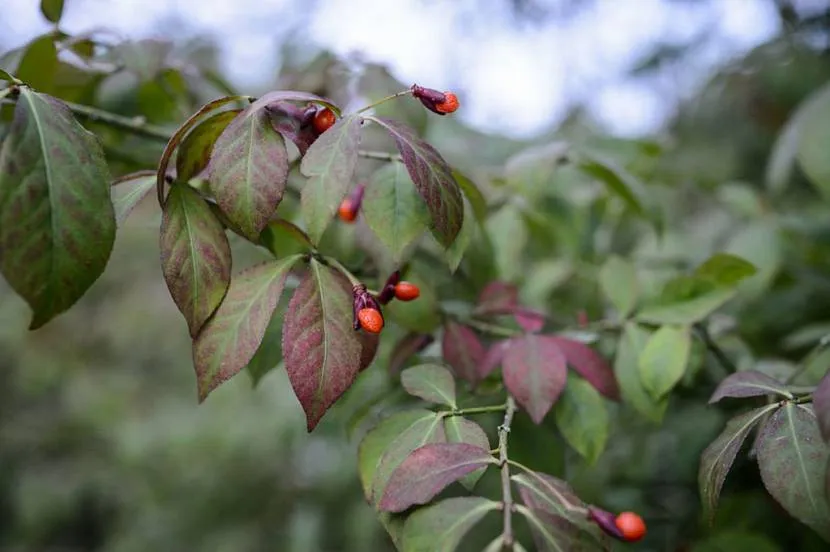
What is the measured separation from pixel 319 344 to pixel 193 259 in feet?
0.44

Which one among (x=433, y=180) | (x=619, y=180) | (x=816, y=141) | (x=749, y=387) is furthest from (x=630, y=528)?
(x=816, y=141)

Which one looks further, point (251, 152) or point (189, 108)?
point (189, 108)

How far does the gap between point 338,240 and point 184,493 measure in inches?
81.7

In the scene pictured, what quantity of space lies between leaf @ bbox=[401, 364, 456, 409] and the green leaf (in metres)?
0.94

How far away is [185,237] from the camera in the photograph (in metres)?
0.63

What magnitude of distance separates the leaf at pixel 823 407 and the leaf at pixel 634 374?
347mm

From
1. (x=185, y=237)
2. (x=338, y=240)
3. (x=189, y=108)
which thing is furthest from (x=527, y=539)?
(x=189, y=108)

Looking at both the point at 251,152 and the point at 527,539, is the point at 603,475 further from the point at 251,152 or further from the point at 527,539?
the point at 251,152

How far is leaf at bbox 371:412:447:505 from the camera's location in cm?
62

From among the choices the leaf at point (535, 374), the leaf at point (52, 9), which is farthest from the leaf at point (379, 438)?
the leaf at point (52, 9)

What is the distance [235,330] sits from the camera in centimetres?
64

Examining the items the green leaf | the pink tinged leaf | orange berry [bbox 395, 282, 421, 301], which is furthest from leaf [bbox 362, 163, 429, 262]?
the green leaf

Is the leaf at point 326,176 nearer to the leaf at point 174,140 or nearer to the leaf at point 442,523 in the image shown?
the leaf at point 174,140

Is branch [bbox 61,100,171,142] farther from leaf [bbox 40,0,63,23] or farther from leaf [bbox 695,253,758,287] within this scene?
leaf [bbox 695,253,758,287]
